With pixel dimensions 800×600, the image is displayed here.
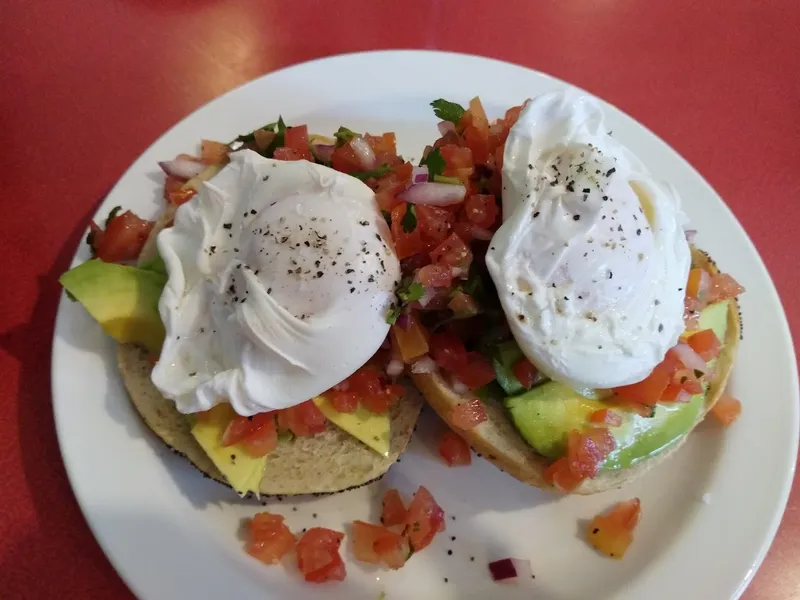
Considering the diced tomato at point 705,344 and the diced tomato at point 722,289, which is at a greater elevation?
the diced tomato at point 722,289

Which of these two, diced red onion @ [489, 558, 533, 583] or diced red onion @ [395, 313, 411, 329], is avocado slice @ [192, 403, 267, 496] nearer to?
diced red onion @ [395, 313, 411, 329]

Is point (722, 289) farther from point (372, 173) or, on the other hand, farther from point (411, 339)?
point (372, 173)

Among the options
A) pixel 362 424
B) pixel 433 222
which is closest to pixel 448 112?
pixel 433 222

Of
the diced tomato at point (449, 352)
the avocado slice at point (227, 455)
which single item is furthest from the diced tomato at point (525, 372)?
the avocado slice at point (227, 455)

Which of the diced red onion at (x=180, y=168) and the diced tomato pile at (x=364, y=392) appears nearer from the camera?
the diced tomato pile at (x=364, y=392)

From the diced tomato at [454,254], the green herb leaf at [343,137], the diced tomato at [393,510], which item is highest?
the green herb leaf at [343,137]

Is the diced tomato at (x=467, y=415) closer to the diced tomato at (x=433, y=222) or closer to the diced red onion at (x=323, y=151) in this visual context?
the diced tomato at (x=433, y=222)

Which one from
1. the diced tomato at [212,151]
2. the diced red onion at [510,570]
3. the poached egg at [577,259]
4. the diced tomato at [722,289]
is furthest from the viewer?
the diced tomato at [212,151]
